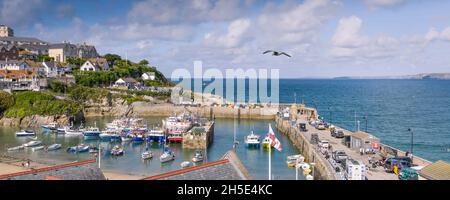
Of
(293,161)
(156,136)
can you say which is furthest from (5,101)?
(293,161)

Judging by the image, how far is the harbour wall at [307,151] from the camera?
10.2 m

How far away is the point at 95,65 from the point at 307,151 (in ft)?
77.2

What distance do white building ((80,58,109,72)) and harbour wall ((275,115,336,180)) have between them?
55.2 feet

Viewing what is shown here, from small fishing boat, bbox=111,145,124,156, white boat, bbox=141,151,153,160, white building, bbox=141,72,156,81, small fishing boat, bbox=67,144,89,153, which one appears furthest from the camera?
white building, bbox=141,72,156,81

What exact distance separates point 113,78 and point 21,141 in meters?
Answer: 15.3

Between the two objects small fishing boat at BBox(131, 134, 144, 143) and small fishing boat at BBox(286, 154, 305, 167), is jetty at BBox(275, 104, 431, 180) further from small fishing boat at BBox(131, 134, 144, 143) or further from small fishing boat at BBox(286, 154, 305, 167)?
small fishing boat at BBox(131, 134, 144, 143)

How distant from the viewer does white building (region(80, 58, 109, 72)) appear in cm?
3372

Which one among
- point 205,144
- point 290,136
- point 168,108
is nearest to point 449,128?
point 290,136

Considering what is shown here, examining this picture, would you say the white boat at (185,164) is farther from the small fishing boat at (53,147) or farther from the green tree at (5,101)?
the green tree at (5,101)

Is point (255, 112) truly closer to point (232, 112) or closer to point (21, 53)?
point (232, 112)

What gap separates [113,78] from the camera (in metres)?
32.7

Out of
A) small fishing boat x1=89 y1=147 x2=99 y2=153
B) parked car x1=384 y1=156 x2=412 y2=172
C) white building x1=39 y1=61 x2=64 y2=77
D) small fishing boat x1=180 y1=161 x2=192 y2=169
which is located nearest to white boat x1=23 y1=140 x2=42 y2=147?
small fishing boat x1=89 y1=147 x2=99 y2=153
